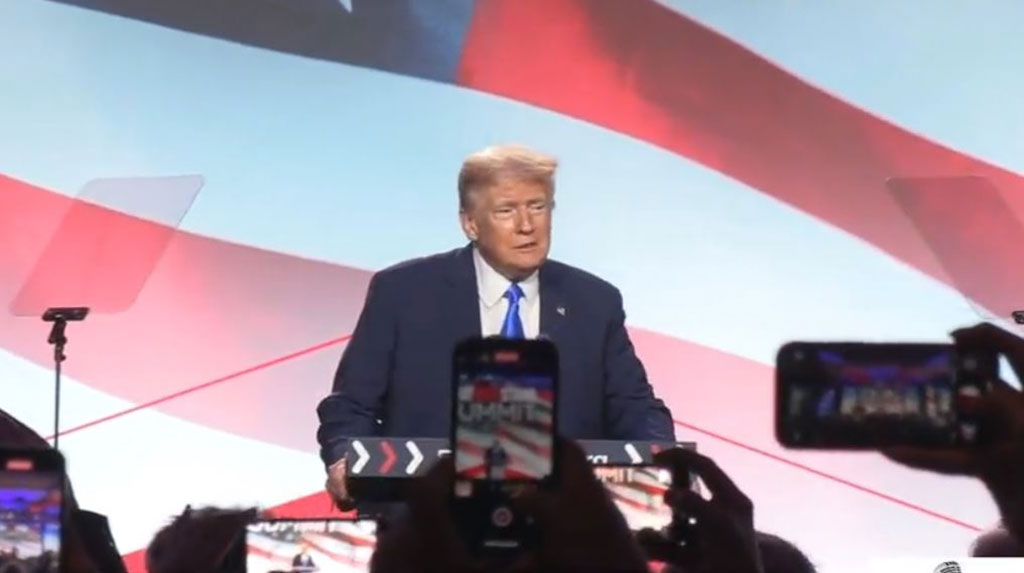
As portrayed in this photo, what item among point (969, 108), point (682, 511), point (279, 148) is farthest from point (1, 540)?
point (969, 108)

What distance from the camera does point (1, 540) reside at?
3.51ft

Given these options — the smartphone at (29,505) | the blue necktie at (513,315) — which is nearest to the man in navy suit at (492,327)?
the blue necktie at (513,315)

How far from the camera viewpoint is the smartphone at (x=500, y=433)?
0.96m

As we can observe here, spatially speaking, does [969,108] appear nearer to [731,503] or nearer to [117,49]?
[117,49]

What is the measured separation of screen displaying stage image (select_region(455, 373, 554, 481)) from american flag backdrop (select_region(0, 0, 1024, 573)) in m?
2.46

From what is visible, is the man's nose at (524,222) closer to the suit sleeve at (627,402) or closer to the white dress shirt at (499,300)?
the white dress shirt at (499,300)

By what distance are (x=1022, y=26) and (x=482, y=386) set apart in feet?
9.55

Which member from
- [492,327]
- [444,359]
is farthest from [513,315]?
[444,359]

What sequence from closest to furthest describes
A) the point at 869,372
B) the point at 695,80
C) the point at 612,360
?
the point at 869,372
the point at 612,360
the point at 695,80

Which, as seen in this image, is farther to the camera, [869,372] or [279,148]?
[279,148]

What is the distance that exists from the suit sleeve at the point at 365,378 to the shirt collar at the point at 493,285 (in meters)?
0.14

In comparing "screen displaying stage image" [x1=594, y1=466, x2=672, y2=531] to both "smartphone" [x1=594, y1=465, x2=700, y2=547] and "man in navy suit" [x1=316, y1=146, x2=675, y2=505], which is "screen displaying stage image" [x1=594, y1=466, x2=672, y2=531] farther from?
"man in navy suit" [x1=316, y1=146, x2=675, y2=505]

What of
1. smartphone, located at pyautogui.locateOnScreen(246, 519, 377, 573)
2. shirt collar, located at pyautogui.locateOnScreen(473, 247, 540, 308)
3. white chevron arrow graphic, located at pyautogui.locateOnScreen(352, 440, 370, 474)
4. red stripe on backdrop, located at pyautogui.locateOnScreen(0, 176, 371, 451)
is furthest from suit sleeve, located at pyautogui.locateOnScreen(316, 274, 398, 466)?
red stripe on backdrop, located at pyautogui.locateOnScreen(0, 176, 371, 451)

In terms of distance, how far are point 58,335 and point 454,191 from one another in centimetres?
95
